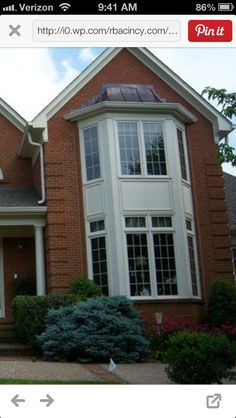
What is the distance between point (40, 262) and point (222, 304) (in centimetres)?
399

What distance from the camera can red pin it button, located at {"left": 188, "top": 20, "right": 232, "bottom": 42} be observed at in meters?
3.96

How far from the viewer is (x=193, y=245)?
40.7 ft

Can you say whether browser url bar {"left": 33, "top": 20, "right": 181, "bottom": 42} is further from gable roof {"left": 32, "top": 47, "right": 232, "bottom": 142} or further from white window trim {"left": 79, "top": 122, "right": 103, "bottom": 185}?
gable roof {"left": 32, "top": 47, "right": 232, "bottom": 142}

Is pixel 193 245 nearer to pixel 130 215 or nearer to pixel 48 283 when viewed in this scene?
pixel 130 215

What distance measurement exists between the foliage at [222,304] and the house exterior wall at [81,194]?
383 mm

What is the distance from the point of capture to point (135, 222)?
38.9 feet

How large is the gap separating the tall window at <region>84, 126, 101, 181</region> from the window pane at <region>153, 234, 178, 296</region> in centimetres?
194

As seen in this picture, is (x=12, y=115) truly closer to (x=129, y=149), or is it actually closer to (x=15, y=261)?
(x=15, y=261)

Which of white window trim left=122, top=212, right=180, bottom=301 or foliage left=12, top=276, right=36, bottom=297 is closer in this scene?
white window trim left=122, top=212, right=180, bottom=301

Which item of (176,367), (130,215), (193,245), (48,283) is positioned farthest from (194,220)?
(176,367)

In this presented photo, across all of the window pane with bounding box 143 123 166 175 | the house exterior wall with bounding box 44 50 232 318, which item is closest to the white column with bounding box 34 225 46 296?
the house exterior wall with bounding box 44 50 232 318
